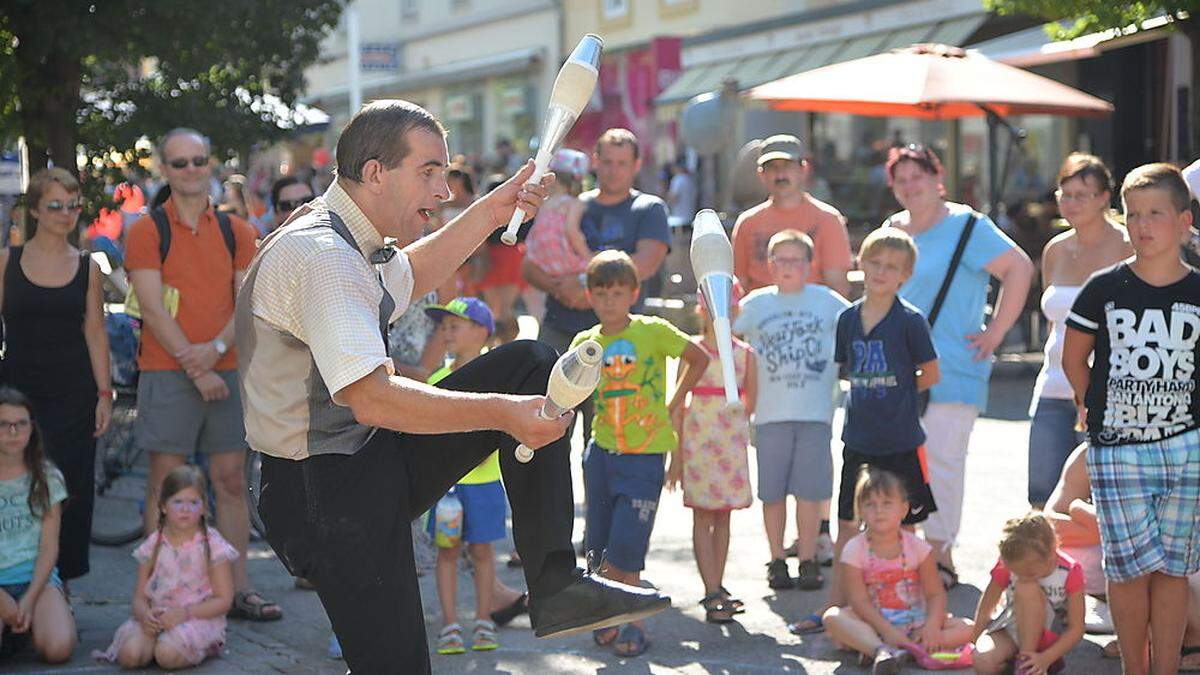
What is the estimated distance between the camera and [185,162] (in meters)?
6.94

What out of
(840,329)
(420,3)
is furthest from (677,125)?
(840,329)

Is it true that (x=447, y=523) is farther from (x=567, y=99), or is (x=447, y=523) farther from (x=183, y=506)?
(x=567, y=99)

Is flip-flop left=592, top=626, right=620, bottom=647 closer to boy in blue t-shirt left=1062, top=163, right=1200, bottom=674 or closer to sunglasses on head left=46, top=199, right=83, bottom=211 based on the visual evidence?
boy in blue t-shirt left=1062, top=163, right=1200, bottom=674

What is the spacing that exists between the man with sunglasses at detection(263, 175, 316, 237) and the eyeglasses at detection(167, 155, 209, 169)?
32.0 inches

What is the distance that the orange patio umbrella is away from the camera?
1338 cm

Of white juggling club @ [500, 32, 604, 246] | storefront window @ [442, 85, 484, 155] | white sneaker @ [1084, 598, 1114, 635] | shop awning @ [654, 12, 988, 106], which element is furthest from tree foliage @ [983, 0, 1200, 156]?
storefront window @ [442, 85, 484, 155]

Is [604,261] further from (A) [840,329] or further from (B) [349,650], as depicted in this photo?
(B) [349,650]

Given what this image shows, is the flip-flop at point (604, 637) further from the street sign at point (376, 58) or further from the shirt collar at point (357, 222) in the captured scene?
the street sign at point (376, 58)

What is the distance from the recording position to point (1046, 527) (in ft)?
18.9

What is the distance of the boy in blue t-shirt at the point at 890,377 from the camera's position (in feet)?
21.9

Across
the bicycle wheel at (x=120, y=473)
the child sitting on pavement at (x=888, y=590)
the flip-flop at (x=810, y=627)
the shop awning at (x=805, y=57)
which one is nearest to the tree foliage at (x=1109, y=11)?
the child sitting on pavement at (x=888, y=590)

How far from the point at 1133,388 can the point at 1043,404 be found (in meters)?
1.59

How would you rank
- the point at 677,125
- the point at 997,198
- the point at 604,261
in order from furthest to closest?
the point at 677,125
the point at 997,198
the point at 604,261

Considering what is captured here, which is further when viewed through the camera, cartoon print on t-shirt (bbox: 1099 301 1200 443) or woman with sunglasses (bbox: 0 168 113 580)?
woman with sunglasses (bbox: 0 168 113 580)
